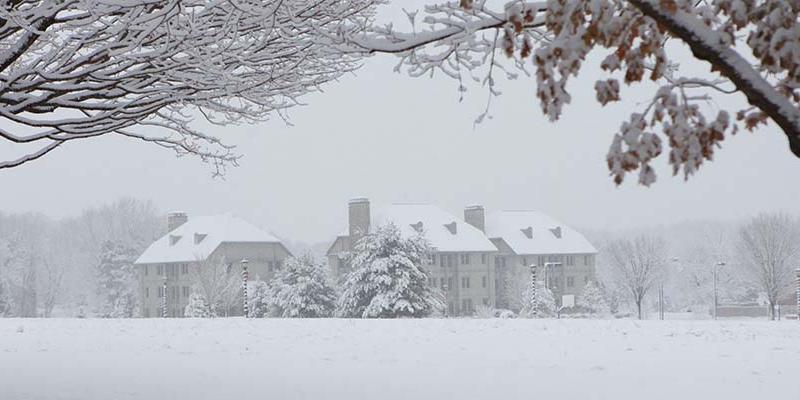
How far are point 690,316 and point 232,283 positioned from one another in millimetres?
34957

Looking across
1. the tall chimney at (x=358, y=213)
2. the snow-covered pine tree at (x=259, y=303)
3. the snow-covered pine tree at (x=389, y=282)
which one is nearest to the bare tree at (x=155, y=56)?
the snow-covered pine tree at (x=389, y=282)

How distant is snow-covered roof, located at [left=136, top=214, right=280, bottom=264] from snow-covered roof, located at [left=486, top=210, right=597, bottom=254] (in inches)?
718

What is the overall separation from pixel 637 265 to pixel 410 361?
2260 inches

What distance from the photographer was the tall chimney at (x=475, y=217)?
242 feet

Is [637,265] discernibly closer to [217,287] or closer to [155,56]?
[217,287]

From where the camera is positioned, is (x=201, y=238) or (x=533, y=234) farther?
(x=533, y=234)

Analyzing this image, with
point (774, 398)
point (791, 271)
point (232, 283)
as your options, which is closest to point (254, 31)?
point (774, 398)

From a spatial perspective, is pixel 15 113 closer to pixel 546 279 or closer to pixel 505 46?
pixel 505 46

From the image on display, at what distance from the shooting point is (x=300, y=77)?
10.2 metres

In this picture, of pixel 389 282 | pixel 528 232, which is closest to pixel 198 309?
pixel 389 282

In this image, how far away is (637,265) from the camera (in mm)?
67375

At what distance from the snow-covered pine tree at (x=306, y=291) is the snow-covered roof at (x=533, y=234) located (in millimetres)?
32918

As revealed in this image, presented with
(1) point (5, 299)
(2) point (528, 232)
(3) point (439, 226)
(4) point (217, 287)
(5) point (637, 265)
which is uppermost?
(3) point (439, 226)

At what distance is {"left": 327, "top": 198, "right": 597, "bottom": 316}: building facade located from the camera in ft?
225
